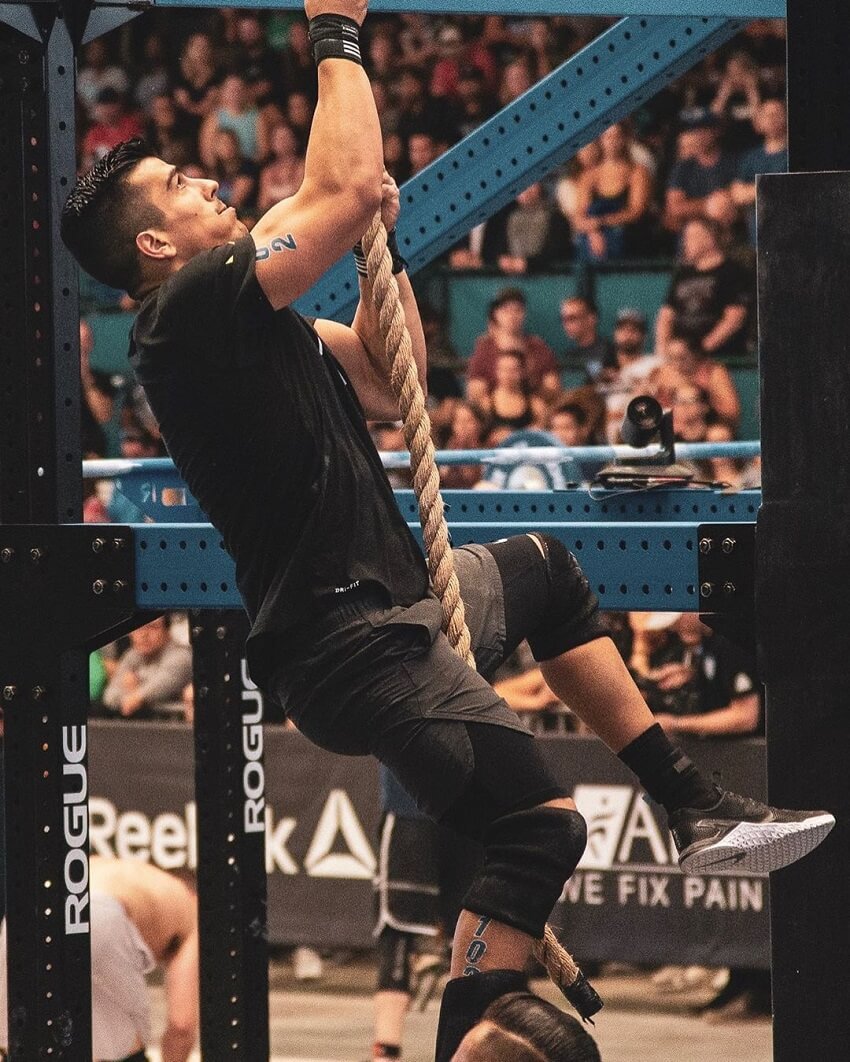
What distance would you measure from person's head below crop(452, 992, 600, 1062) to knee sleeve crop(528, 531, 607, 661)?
751mm

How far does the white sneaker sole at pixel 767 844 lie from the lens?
318cm

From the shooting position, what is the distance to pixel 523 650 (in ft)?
27.2

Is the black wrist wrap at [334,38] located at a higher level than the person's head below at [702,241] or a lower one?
lower

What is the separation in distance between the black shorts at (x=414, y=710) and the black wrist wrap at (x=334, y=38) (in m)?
0.91

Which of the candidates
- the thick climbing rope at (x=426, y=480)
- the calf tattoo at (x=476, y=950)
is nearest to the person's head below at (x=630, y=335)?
the thick climbing rope at (x=426, y=480)

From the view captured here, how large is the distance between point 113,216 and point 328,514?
26.1 inches

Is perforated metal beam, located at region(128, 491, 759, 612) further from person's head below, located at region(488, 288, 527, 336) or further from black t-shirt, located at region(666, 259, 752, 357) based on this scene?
person's head below, located at region(488, 288, 527, 336)

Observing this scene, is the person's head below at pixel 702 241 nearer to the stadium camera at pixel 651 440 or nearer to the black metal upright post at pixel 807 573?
the stadium camera at pixel 651 440

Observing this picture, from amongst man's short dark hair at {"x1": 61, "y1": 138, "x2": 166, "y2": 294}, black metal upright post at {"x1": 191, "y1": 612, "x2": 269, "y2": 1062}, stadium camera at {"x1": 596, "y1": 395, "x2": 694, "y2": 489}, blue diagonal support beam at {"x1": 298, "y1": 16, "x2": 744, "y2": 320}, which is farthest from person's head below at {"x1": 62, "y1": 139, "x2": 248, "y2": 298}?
black metal upright post at {"x1": 191, "y1": 612, "x2": 269, "y2": 1062}

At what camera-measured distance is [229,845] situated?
5312mm

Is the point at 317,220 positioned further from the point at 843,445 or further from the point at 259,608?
the point at 843,445

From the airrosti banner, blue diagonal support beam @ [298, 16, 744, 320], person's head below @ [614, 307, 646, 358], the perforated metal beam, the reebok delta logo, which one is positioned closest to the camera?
→ the perforated metal beam

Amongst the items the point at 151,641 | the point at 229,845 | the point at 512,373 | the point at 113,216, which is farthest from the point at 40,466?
the point at 512,373

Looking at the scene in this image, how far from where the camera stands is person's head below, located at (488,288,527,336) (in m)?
10.8
